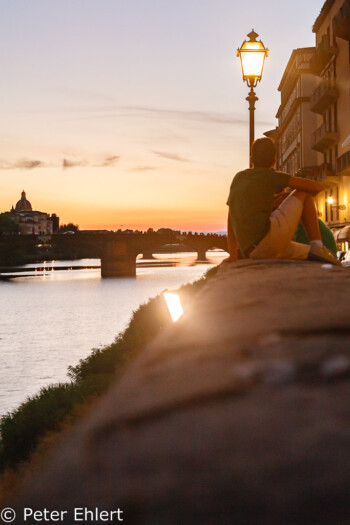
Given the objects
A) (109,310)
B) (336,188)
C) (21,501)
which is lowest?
(109,310)

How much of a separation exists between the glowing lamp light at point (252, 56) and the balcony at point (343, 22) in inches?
998

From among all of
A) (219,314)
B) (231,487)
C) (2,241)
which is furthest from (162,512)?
(2,241)

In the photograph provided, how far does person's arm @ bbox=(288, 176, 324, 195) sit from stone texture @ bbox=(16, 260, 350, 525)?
2.38 metres

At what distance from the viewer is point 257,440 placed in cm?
52

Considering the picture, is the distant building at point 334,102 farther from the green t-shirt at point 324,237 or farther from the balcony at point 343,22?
the green t-shirt at point 324,237

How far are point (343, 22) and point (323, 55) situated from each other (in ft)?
20.8

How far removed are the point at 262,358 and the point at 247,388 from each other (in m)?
0.07

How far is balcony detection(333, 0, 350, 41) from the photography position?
32.7m

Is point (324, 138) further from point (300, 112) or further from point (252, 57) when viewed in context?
point (252, 57)

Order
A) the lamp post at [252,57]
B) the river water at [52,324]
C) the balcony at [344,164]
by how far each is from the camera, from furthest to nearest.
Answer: the balcony at [344,164] → the river water at [52,324] → the lamp post at [252,57]

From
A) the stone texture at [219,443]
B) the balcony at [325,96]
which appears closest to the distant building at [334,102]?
the balcony at [325,96]

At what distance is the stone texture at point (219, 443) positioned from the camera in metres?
0.47

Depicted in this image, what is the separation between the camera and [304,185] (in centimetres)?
301

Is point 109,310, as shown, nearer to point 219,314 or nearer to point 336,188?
point 336,188
